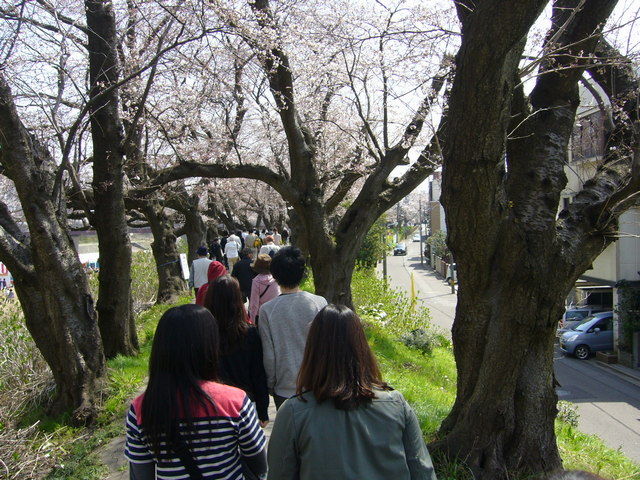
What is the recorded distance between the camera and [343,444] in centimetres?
163

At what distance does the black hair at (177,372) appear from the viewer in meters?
1.81

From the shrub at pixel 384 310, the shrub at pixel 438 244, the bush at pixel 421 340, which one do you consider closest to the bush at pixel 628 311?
the shrub at pixel 384 310

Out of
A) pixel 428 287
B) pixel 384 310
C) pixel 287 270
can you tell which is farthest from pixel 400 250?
pixel 287 270

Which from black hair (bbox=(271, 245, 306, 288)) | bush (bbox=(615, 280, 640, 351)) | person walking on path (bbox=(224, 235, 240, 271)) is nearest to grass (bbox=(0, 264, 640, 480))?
black hair (bbox=(271, 245, 306, 288))

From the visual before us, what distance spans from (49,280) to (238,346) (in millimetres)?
3198

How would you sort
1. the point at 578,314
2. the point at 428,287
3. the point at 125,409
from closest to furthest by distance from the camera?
the point at 125,409 → the point at 578,314 → the point at 428,287

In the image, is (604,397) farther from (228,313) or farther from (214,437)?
(214,437)

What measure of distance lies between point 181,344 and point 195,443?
14.8 inches

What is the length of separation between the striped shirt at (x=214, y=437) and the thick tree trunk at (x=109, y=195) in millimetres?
5283

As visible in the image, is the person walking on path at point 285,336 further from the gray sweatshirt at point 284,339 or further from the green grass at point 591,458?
the green grass at point 591,458

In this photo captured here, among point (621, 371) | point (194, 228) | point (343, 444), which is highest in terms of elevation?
point (194, 228)

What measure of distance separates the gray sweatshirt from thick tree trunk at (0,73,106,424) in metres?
3.05

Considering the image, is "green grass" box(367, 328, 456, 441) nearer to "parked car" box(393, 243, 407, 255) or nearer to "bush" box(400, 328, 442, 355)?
"bush" box(400, 328, 442, 355)

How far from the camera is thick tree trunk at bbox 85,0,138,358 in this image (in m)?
6.59
